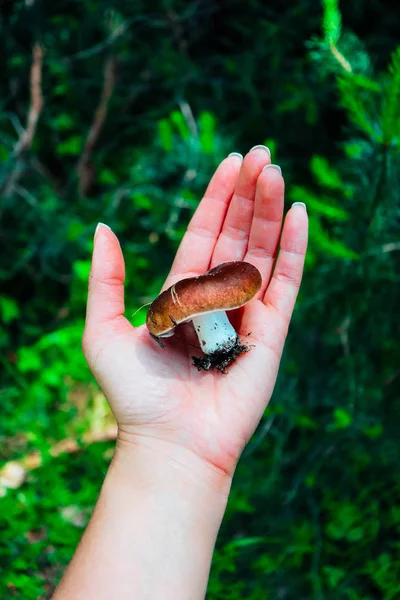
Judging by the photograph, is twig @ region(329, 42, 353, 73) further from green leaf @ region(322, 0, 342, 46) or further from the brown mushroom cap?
the brown mushroom cap

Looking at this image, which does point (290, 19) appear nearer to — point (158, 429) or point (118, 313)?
point (118, 313)

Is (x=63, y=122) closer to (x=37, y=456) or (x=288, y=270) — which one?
(x=37, y=456)

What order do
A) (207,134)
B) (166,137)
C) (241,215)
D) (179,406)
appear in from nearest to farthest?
1. (179,406)
2. (241,215)
3. (207,134)
4. (166,137)

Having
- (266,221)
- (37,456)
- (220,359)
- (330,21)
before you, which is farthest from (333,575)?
(330,21)

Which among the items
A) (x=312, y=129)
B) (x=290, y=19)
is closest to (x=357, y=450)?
(x=312, y=129)

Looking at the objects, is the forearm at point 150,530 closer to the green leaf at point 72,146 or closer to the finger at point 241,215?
the finger at point 241,215

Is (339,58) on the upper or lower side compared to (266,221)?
upper

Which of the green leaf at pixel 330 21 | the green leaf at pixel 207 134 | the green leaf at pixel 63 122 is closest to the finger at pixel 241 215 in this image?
the green leaf at pixel 330 21
